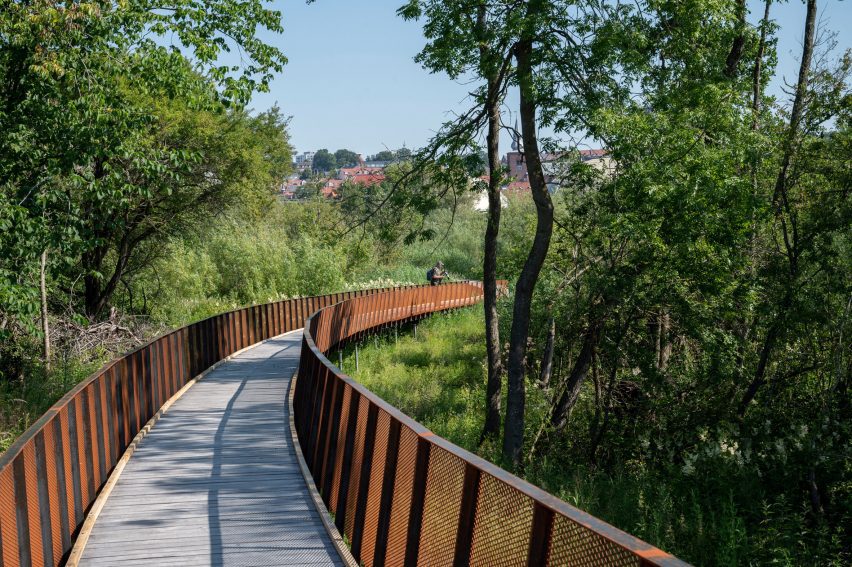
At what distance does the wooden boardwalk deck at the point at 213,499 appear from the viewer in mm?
7473

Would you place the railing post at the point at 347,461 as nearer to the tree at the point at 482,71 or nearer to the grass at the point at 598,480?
the grass at the point at 598,480

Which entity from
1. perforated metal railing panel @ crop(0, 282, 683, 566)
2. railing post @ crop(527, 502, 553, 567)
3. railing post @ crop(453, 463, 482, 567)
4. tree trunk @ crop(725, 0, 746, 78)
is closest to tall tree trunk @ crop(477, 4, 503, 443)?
tree trunk @ crop(725, 0, 746, 78)

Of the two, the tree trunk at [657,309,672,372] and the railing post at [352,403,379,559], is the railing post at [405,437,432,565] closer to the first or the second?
the railing post at [352,403,379,559]

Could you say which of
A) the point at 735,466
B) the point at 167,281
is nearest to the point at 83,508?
the point at 735,466

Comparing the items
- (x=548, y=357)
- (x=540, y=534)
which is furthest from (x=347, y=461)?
(x=548, y=357)

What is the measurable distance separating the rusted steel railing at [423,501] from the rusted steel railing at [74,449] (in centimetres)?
215

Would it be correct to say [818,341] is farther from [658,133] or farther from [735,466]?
[658,133]

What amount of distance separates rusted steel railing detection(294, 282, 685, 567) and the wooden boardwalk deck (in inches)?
15.2

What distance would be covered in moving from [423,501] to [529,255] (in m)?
12.2

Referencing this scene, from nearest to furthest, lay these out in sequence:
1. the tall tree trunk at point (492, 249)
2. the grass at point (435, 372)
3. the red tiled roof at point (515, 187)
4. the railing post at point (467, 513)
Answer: the railing post at point (467, 513)
the tall tree trunk at point (492, 249)
the grass at point (435, 372)
the red tiled roof at point (515, 187)

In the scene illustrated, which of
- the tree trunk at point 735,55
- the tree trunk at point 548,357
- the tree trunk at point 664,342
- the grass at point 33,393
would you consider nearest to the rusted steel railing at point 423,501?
the grass at point 33,393

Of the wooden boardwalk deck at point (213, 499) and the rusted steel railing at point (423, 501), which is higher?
the rusted steel railing at point (423, 501)

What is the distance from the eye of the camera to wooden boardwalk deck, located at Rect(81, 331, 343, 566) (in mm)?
7473

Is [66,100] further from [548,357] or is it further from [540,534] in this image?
[540,534]
